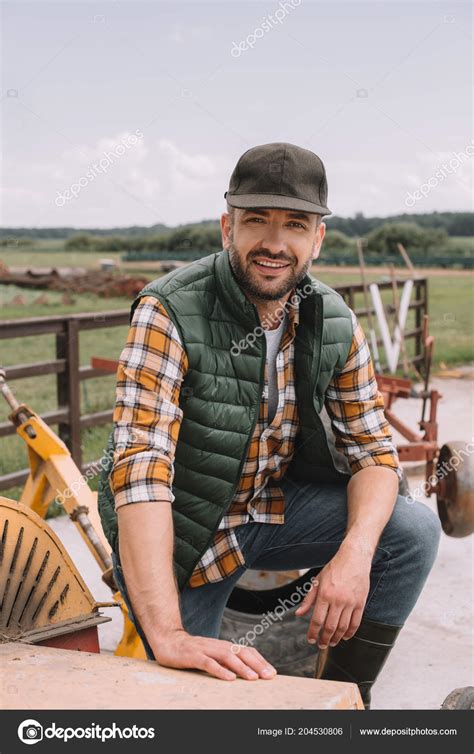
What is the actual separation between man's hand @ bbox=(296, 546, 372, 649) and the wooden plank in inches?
16.5

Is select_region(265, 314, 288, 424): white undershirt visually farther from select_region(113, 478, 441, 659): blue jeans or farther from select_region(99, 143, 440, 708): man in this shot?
select_region(113, 478, 441, 659): blue jeans

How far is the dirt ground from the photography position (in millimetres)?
2689

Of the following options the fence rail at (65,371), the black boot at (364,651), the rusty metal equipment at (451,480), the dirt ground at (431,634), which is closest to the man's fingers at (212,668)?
the black boot at (364,651)

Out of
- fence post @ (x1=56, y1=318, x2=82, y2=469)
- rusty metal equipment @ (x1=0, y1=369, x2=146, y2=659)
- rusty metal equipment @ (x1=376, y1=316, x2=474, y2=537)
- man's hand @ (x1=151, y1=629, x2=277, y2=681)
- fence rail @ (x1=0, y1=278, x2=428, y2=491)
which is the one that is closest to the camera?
man's hand @ (x1=151, y1=629, x2=277, y2=681)

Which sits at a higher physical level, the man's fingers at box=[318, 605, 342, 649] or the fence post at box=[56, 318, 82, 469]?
the fence post at box=[56, 318, 82, 469]

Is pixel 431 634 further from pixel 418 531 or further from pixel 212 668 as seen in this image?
pixel 212 668

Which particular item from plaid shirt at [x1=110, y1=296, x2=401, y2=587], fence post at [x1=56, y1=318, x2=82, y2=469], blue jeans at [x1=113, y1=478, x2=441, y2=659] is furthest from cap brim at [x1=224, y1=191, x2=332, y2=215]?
fence post at [x1=56, y1=318, x2=82, y2=469]

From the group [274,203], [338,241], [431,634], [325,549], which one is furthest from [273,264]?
[338,241]

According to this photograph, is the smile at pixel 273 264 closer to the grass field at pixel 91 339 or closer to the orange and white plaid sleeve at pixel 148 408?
the orange and white plaid sleeve at pixel 148 408

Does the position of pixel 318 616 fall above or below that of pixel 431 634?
above

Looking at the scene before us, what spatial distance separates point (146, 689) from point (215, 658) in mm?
146

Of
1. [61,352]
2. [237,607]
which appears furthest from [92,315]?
[237,607]

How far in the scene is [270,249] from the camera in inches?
79.3
